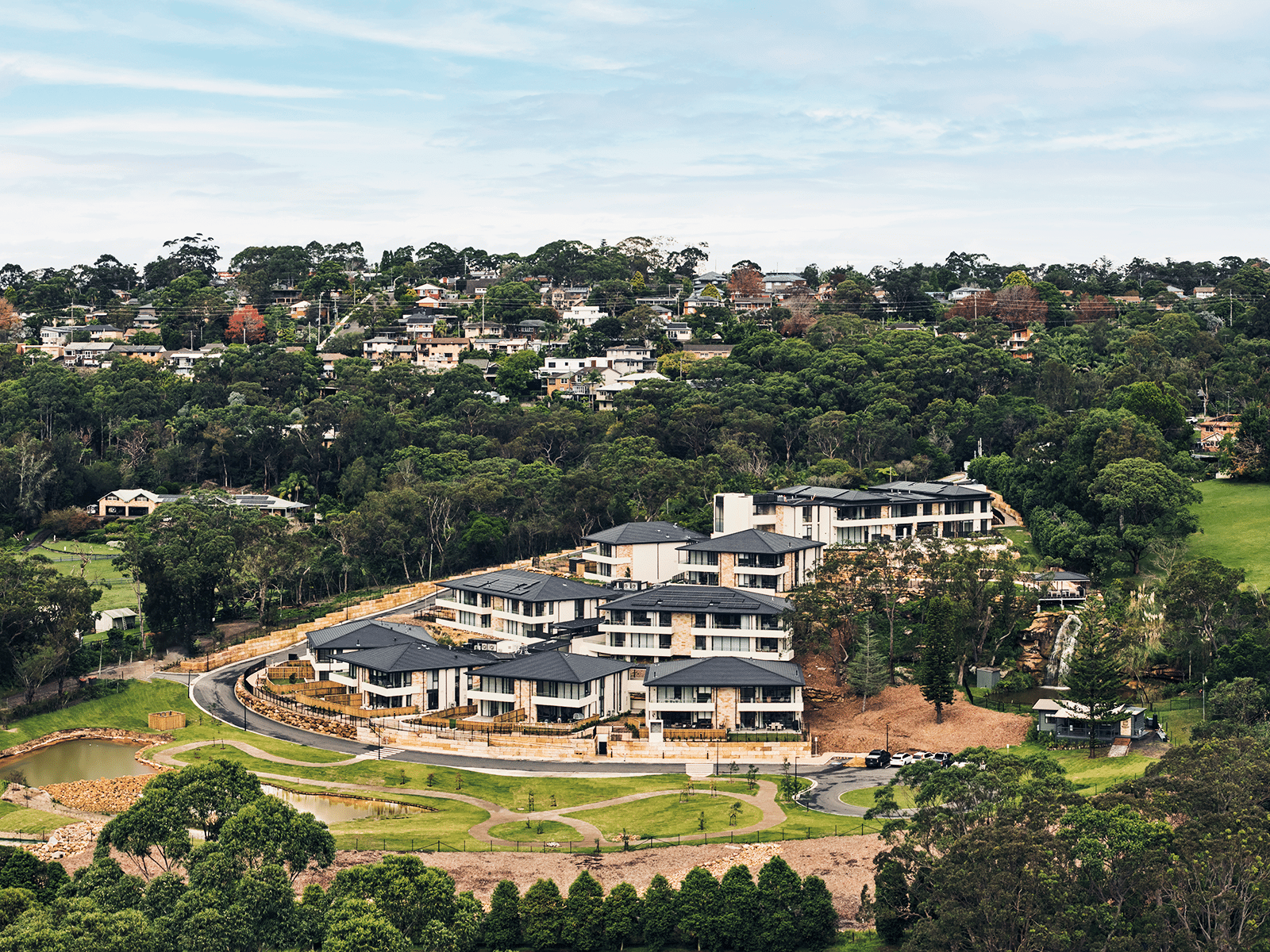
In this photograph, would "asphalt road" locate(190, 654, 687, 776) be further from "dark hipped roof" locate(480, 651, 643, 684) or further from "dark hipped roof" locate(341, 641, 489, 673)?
"dark hipped roof" locate(480, 651, 643, 684)

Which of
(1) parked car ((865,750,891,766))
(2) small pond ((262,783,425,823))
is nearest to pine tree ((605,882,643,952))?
(2) small pond ((262,783,425,823))

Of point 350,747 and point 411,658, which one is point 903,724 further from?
point 350,747

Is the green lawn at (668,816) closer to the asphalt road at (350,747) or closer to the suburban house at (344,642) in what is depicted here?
the asphalt road at (350,747)

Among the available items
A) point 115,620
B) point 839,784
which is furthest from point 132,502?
point 839,784

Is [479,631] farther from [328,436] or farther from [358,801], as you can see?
[328,436]

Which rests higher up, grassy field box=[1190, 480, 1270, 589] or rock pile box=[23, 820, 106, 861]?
grassy field box=[1190, 480, 1270, 589]

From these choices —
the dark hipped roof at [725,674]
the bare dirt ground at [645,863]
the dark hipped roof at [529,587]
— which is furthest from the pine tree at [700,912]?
the dark hipped roof at [529,587]
